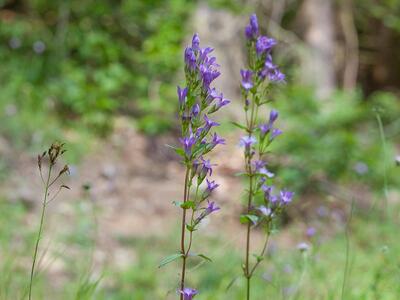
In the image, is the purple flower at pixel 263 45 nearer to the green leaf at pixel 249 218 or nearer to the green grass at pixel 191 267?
the green leaf at pixel 249 218

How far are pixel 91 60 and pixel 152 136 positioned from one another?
1.35 meters

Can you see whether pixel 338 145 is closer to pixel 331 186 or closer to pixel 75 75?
pixel 331 186

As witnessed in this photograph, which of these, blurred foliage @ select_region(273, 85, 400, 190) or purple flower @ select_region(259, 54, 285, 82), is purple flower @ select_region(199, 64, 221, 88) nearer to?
purple flower @ select_region(259, 54, 285, 82)

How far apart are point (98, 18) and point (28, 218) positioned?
399cm

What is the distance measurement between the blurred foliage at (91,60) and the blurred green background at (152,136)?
17mm

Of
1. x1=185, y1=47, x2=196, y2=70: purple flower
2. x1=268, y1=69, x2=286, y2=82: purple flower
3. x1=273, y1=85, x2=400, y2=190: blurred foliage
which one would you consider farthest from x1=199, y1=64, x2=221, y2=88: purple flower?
x1=273, y1=85, x2=400, y2=190: blurred foliage

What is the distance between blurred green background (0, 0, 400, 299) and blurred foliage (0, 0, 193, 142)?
0.02 metres

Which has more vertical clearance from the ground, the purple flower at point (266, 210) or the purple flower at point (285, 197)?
the purple flower at point (285, 197)

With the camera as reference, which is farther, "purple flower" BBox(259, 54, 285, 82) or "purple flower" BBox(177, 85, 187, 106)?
"purple flower" BBox(259, 54, 285, 82)

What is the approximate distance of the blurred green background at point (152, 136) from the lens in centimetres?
346

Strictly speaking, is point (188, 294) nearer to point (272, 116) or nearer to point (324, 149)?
point (272, 116)

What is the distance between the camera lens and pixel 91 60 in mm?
7027

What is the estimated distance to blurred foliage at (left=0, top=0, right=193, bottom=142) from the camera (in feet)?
20.6

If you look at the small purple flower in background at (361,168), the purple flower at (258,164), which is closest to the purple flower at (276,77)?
the purple flower at (258,164)
